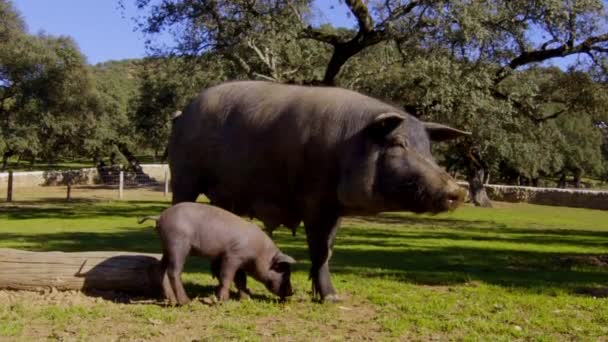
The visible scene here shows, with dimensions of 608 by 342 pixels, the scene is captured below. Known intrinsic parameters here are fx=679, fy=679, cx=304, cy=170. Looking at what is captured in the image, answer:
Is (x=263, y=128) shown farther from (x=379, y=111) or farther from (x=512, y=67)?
(x=512, y=67)

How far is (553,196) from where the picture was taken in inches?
1549

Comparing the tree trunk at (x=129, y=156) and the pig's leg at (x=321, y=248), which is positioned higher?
the pig's leg at (x=321, y=248)

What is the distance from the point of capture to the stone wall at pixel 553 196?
37.7 meters

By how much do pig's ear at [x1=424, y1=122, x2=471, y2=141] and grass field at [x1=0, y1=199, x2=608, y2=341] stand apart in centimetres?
190

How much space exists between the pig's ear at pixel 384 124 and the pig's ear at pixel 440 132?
0.49 m

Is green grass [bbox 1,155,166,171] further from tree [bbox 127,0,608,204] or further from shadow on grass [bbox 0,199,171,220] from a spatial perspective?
tree [bbox 127,0,608,204]

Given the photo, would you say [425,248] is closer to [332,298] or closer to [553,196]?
[332,298]

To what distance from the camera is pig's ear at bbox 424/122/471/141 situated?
6.91 m

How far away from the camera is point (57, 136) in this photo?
125 ft

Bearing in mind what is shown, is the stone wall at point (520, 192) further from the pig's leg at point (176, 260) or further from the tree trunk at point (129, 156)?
the pig's leg at point (176, 260)

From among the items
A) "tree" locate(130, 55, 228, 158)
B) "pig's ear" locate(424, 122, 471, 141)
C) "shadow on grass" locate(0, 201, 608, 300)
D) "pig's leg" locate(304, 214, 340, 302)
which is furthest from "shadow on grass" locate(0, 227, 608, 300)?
"tree" locate(130, 55, 228, 158)

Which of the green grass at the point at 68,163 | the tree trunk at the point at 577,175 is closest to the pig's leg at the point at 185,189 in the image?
the green grass at the point at 68,163

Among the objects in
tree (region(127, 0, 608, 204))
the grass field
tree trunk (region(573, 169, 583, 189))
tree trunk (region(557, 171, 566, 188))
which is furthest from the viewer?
tree trunk (region(557, 171, 566, 188))

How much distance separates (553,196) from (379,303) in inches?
1349
